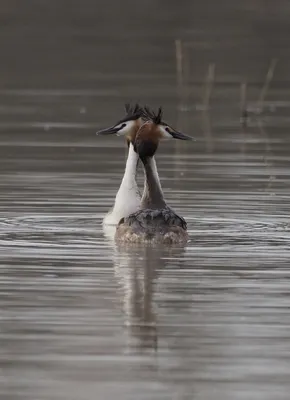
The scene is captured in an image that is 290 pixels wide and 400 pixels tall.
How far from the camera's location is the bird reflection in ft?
33.4

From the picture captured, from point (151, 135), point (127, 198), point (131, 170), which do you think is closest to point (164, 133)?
point (151, 135)

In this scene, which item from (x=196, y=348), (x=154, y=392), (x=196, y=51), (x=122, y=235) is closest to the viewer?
(x=154, y=392)

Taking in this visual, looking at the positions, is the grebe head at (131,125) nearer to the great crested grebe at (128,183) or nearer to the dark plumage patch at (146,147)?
the great crested grebe at (128,183)

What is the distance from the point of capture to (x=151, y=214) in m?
A: 13.9

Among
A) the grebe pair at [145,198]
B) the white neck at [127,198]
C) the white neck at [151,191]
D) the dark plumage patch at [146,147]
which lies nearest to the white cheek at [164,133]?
the grebe pair at [145,198]

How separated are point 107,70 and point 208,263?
19.5 metres

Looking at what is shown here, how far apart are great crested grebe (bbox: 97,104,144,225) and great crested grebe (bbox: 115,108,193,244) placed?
0.41 metres

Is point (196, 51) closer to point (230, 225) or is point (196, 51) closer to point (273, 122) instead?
point (273, 122)

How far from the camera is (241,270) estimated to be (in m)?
12.4

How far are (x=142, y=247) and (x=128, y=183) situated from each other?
5.50 feet

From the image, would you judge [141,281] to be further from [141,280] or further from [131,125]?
[131,125]

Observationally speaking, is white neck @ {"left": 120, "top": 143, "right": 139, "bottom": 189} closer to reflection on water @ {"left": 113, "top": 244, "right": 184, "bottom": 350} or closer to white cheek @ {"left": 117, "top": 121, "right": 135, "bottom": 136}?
white cheek @ {"left": 117, "top": 121, "right": 135, "bottom": 136}

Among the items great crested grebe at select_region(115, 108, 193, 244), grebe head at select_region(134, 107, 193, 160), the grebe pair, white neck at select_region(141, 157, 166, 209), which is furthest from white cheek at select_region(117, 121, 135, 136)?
white neck at select_region(141, 157, 166, 209)

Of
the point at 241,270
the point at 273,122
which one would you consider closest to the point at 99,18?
the point at 273,122
